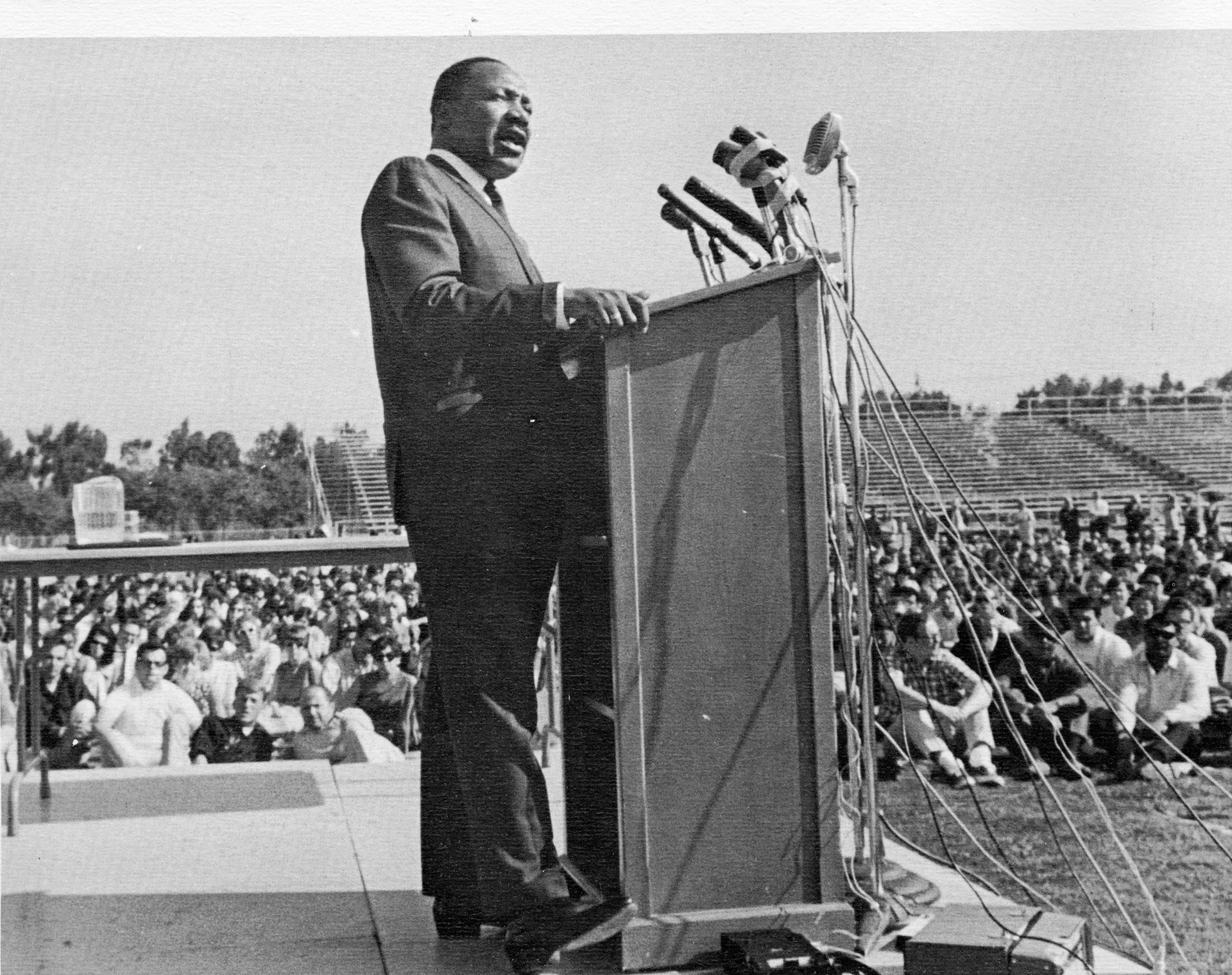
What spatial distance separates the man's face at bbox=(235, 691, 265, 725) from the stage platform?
243 cm

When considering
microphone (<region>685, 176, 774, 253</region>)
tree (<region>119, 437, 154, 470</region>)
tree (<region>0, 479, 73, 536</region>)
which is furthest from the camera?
tree (<region>0, 479, 73, 536</region>)

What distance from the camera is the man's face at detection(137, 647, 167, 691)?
6879 millimetres

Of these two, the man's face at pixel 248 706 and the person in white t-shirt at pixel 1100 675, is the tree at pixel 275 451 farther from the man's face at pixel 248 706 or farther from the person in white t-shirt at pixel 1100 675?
the person in white t-shirt at pixel 1100 675

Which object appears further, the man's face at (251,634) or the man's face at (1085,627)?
the man's face at (251,634)

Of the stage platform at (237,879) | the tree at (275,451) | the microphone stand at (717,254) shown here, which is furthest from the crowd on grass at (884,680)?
the microphone stand at (717,254)

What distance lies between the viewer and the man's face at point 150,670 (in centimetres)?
688

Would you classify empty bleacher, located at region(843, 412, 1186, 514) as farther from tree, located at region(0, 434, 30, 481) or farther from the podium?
the podium

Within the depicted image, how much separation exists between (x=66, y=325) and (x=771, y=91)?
269cm

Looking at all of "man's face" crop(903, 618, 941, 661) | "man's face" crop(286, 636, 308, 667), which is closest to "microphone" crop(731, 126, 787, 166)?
"man's face" crop(903, 618, 941, 661)

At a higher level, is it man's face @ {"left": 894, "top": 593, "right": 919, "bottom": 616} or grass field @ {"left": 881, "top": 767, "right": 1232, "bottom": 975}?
man's face @ {"left": 894, "top": 593, "right": 919, "bottom": 616}

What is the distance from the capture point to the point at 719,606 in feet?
7.85

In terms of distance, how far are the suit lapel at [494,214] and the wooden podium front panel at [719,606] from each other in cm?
47

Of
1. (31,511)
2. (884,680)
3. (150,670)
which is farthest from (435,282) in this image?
(31,511)

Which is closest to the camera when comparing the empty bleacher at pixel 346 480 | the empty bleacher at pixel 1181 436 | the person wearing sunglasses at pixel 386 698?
the empty bleacher at pixel 346 480
